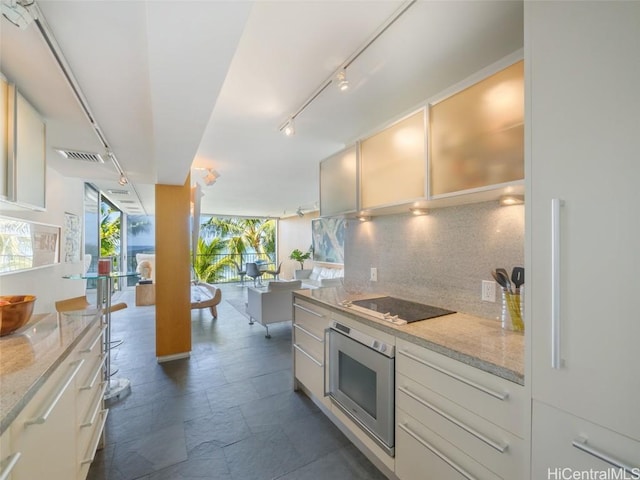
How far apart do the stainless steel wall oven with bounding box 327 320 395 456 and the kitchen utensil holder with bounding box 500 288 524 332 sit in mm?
623

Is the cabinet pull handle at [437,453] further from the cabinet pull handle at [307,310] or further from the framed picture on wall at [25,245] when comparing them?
the framed picture on wall at [25,245]

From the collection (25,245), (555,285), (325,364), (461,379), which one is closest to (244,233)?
(25,245)

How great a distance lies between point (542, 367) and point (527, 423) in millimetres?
219

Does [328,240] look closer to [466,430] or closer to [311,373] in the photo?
[311,373]

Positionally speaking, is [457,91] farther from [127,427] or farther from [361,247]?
[127,427]

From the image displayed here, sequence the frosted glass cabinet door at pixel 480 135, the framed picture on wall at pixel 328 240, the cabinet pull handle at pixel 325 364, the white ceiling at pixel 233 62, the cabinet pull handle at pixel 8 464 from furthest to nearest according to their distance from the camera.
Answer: the framed picture on wall at pixel 328 240 → the cabinet pull handle at pixel 325 364 → the frosted glass cabinet door at pixel 480 135 → the white ceiling at pixel 233 62 → the cabinet pull handle at pixel 8 464

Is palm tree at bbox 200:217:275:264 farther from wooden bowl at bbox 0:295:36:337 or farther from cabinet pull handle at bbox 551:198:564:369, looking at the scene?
cabinet pull handle at bbox 551:198:564:369

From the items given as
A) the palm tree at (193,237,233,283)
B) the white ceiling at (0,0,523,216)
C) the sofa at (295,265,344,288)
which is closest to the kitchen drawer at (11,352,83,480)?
the white ceiling at (0,0,523,216)

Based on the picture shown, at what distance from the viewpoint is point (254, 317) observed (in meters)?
4.50

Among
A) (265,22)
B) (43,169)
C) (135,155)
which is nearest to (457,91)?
(265,22)

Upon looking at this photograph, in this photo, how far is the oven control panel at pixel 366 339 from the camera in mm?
1502

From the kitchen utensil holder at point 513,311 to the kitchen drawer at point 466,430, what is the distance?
55cm

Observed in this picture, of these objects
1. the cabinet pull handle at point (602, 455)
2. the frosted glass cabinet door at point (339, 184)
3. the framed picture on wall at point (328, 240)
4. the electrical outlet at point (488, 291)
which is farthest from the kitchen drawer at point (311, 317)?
the framed picture on wall at point (328, 240)

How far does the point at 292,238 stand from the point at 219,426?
780 cm
